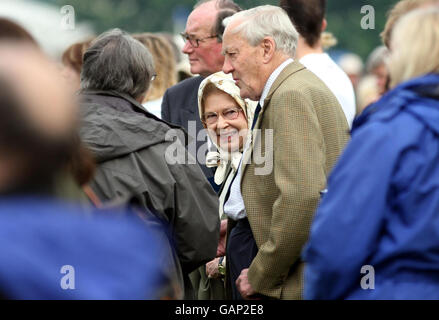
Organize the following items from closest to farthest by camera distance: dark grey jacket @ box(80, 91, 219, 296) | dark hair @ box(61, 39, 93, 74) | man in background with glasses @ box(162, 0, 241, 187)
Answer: dark grey jacket @ box(80, 91, 219, 296) → man in background with glasses @ box(162, 0, 241, 187) → dark hair @ box(61, 39, 93, 74)

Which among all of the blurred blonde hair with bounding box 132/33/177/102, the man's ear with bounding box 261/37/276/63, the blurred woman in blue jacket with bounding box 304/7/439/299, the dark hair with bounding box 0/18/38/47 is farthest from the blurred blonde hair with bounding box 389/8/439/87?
the blurred blonde hair with bounding box 132/33/177/102

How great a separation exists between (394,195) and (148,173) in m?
1.81

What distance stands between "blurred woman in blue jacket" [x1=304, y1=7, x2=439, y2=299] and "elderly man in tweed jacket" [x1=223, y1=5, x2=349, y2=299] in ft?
3.96

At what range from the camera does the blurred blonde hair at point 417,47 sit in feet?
10.5

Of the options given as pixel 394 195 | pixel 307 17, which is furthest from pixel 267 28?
pixel 394 195

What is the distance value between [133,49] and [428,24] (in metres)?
2.08

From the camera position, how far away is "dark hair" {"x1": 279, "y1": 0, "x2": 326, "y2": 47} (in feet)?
20.0

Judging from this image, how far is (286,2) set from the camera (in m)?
6.21

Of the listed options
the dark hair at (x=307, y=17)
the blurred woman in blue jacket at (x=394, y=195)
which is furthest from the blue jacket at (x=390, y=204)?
the dark hair at (x=307, y=17)

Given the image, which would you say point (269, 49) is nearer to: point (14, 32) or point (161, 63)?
point (161, 63)

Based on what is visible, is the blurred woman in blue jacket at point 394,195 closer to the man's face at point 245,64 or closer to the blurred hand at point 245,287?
the blurred hand at point 245,287

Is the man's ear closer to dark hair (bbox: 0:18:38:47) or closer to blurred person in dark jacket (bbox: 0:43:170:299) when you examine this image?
dark hair (bbox: 0:18:38:47)
